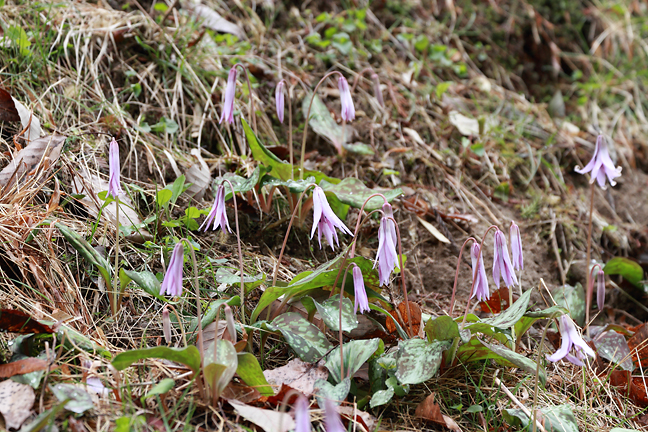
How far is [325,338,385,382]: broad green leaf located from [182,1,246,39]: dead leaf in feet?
6.96

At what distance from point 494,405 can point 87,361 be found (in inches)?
47.1

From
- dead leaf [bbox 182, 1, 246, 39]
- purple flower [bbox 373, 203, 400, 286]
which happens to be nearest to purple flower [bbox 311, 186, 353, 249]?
purple flower [bbox 373, 203, 400, 286]

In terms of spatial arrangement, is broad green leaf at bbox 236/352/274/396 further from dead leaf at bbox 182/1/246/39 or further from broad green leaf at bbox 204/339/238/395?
dead leaf at bbox 182/1/246/39

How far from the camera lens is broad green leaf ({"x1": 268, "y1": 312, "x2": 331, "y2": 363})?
5.29ft

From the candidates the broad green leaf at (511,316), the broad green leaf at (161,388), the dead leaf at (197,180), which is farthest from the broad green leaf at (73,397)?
the broad green leaf at (511,316)

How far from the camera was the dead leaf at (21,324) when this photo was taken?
1.47 meters

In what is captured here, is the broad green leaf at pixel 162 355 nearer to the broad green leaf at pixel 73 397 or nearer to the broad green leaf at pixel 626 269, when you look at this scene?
the broad green leaf at pixel 73 397

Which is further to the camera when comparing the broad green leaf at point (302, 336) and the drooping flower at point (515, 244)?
the drooping flower at point (515, 244)

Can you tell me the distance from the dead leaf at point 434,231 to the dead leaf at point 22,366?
1.64m

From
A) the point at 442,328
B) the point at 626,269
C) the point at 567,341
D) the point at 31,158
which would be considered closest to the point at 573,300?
the point at 626,269

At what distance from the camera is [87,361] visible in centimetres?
145

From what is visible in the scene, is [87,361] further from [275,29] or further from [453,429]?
[275,29]

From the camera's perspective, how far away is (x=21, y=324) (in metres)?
1.47

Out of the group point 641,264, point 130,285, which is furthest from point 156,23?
point 641,264
